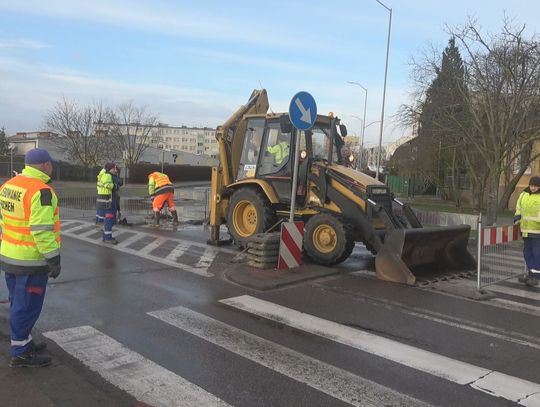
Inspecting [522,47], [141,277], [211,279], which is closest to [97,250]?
[141,277]

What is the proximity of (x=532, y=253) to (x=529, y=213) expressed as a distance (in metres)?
0.70

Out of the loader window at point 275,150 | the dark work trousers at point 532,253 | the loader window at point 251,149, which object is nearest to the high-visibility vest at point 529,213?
the dark work trousers at point 532,253

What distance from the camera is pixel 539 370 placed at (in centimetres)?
487

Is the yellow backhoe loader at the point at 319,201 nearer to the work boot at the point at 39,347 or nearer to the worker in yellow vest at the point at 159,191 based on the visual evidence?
the worker in yellow vest at the point at 159,191

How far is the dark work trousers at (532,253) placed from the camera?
884cm

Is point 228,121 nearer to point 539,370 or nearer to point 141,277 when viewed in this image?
point 141,277

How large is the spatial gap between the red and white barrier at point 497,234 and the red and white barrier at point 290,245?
298cm

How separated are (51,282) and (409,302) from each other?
5.24 meters

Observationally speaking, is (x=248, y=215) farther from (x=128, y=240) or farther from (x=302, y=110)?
(x=302, y=110)

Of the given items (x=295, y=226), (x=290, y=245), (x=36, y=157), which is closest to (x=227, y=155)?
(x=295, y=226)

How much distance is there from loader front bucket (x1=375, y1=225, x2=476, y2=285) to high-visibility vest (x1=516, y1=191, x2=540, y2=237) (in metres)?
1.08

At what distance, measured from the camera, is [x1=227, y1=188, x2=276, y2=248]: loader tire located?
10734 millimetres

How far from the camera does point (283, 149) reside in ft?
35.4

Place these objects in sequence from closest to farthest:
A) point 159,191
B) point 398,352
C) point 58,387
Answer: point 58,387 < point 398,352 < point 159,191
